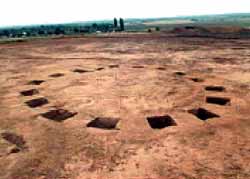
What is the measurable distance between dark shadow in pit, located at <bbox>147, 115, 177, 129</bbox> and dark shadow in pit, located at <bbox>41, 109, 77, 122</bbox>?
8.89 feet

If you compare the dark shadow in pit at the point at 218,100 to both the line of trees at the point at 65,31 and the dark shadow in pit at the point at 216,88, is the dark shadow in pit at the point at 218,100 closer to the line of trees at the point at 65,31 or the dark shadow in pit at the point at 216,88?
the dark shadow in pit at the point at 216,88

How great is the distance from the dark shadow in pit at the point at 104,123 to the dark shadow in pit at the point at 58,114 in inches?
41.8

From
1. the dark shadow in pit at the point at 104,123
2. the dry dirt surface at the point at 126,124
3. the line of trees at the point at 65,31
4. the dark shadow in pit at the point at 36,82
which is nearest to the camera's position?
the dry dirt surface at the point at 126,124

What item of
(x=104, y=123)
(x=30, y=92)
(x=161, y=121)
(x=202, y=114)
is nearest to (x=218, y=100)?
(x=202, y=114)

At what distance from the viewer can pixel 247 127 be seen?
938 centimetres

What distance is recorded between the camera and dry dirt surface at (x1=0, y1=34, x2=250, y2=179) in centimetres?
709

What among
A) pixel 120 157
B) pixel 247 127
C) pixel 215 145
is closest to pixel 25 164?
pixel 120 157

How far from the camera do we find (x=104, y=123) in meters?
10.1

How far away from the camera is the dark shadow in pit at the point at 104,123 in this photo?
9.81m

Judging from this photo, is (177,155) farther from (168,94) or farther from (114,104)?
(168,94)

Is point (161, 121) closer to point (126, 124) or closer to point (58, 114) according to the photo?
point (126, 124)

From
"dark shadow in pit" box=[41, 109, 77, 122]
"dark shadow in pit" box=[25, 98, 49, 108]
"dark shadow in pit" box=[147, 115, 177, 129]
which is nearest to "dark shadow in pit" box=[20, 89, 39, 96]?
"dark shadow in pit" box=[25, 98, 49, 108]

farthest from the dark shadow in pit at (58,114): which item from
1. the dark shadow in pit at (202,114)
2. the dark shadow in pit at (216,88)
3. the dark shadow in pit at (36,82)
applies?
the dark shadow in pit at (216,88)

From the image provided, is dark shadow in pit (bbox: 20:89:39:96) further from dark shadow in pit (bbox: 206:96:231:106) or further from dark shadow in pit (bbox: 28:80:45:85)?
dark shadow in pit (bbox: 206:96:231:106)
